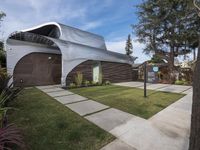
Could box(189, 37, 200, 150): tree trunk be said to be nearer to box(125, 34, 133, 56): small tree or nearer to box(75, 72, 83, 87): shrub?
box(75, 72, 83, 87): shrub

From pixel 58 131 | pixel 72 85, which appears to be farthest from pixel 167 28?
pixel 58 131

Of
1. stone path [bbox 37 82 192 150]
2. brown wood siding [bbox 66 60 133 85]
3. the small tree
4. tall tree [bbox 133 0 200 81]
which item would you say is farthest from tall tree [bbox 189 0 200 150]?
Result: the small tree

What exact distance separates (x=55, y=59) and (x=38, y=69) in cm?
166

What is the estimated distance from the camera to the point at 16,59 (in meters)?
9.63

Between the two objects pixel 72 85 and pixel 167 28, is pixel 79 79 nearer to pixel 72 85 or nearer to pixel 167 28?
pixel 72 85

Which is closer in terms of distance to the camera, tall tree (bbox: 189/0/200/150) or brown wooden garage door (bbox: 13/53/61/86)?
tall tree (bbox: 189/0/200/150)

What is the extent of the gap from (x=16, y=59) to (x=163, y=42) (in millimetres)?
15080

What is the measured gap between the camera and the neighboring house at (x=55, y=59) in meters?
9.83

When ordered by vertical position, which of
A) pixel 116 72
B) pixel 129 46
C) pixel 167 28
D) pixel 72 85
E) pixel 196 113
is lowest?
pixel 72 85

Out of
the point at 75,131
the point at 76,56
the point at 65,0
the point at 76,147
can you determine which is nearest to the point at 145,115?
the point at 75,131

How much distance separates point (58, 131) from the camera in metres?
3.21

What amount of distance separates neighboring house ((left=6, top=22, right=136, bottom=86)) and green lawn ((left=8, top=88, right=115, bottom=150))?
447cm

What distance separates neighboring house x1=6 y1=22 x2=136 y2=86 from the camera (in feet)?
32.2

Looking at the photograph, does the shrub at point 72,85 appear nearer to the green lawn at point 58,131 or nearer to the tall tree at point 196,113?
the green lawn at point 58,131
